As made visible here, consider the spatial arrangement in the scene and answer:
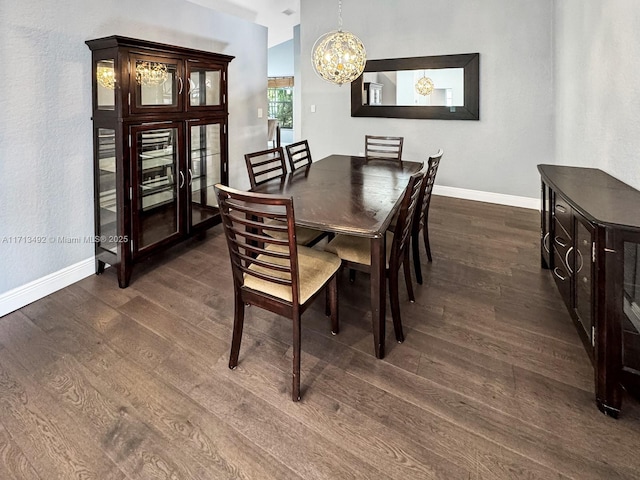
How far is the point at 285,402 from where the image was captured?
1699 millimetres

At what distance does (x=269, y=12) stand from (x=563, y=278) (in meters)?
5.50

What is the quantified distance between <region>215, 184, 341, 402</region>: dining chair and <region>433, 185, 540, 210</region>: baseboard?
3732 millimetres

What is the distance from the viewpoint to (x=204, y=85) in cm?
334

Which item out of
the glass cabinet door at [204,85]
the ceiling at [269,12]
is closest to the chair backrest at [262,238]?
the glass cabinet door at [204,85]

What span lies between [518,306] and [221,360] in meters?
1.88

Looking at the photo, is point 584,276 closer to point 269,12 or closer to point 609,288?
point 609,288

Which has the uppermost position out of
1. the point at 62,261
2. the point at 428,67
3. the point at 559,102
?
the point at 428,67

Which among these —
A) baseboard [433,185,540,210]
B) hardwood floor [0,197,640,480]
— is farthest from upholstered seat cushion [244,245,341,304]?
baseboard [433,185,540,210]

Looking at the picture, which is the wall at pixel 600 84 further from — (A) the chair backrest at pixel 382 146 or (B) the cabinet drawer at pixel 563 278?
(A) the chair backrest at pixel 382 146

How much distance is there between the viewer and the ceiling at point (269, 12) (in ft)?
14.0

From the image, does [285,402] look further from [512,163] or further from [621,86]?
[512,163]

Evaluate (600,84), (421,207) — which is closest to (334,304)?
(421,207)

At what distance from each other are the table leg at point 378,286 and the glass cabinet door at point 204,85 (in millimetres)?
2155

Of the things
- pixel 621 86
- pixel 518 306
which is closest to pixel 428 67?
pixel 621 86
